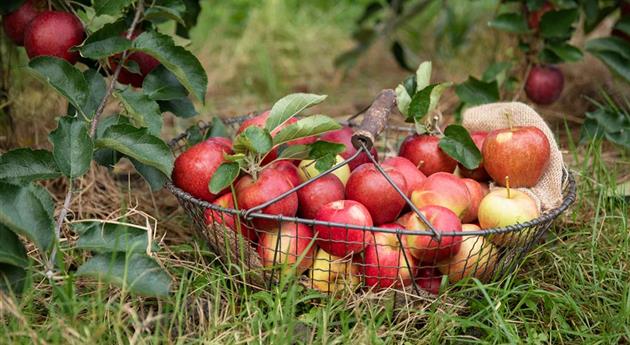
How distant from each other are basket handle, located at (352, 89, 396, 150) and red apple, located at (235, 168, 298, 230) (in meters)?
0.19

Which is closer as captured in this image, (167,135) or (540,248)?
(540,248)

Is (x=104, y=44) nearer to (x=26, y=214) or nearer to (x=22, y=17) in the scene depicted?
(x=22, y=17)

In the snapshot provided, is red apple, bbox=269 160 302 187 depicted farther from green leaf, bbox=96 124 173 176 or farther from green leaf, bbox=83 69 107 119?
green leaf, bbox=83 69 107 119

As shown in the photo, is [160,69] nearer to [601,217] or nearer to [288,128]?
[288,128]

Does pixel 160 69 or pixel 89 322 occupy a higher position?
pixel 160 69

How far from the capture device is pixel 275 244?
5.22 ft

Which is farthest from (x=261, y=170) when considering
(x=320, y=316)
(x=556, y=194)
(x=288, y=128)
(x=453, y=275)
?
(x=556, y=194)

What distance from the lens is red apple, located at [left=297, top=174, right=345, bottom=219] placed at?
166 cm

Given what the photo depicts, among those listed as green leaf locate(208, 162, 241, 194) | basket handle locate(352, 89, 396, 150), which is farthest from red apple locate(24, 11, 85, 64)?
basket handle locate(352, 89, 396, 150)

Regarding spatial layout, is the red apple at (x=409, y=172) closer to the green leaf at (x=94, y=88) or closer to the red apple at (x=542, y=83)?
the green leaf at (x=94, y=88)

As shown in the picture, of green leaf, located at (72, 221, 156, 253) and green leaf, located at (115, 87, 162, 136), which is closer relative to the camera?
green leaf, located at (72, 221, 156, 253)

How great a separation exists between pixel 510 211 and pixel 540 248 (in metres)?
0.24

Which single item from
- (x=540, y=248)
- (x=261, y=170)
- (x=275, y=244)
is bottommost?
(x=540, y=248)

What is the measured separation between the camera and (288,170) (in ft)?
5.55
